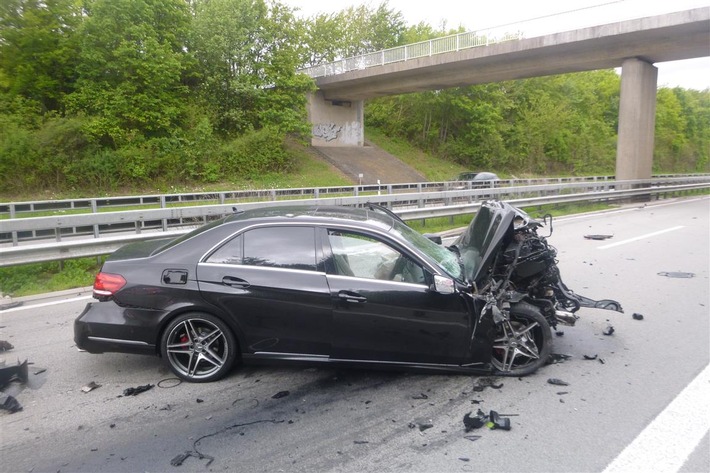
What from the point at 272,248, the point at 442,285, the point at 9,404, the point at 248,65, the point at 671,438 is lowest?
the point at 671,438

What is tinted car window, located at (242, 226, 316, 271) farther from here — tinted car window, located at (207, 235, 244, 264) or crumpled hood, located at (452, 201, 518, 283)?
crumpled hood, located at (452, 201, 518, 283)

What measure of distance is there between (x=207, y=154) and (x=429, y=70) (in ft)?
47.5

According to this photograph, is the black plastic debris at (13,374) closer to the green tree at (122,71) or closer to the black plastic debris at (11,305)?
the black plastic debris at (11,305)

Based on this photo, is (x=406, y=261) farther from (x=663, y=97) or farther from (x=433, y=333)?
(x=663, y=97)

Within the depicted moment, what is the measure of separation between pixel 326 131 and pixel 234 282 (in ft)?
117

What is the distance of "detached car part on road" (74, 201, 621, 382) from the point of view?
4.22 m

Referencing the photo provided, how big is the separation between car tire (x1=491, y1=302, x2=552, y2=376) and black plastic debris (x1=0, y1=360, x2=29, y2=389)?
4.12 m

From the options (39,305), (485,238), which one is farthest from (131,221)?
(485,238)

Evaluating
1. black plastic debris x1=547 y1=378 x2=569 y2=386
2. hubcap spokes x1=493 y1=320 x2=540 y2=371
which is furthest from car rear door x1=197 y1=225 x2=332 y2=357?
black plastic debris x1=547 y1=378 x2=569 y2=386

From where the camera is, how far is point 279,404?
405 centimetres

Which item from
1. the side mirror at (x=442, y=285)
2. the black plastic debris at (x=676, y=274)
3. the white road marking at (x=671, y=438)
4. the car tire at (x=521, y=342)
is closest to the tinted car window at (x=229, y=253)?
the side mirror at (x=442, y=285)

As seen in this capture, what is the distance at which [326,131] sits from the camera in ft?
128

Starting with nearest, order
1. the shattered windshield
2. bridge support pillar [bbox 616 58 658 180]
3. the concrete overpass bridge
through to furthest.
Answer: the shattered windshield → the concrete overpass bridge → bridge support pillar [bbox 616 58 658 180]

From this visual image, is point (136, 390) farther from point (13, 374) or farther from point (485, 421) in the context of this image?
point (485, 421)
